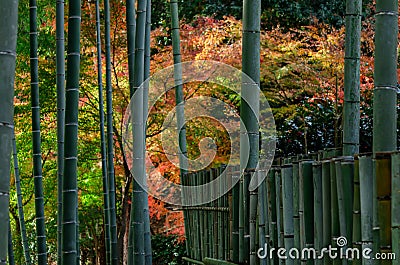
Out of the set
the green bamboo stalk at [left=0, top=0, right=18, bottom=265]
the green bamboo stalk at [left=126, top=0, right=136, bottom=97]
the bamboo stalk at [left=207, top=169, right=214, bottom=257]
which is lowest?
the bamboo stalk at [left=207, top=169, right=214, bottom=257]

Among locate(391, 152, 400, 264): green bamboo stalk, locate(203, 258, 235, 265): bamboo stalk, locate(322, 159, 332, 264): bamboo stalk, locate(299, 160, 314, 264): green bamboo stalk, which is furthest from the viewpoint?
locate(203, 258, 235, 265): bamboo stalk

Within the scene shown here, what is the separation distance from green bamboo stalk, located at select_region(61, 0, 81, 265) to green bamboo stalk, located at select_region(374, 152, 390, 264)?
69.1 inches

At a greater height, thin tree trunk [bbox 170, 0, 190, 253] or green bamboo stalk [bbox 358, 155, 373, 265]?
thin tree trunk [bbox 170, 0, 190, 253]

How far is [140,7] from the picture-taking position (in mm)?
4590

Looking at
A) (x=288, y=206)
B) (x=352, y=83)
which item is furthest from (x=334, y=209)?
(x=352, y=83)

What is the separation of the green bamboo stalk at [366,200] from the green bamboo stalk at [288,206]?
0.57 m

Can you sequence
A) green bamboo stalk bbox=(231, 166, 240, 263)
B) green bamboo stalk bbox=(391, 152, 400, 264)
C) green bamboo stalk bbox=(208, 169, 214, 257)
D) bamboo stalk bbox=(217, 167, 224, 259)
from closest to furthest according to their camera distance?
green bamboo stalk bbox=(391, 152, 400, 264) < green bamboo stalk bbox=(231, 166, 240, 263) < bamboo stalk bbox=(217, 167, 224, 259) < green bamboo stalk bbox=(208, 169, 214, 257)

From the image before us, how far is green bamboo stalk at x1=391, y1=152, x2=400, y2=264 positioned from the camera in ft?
6.35

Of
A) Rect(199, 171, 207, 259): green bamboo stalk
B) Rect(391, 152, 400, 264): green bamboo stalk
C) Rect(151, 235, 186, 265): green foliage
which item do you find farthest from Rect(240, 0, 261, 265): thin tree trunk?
Rect(151, 235, 186, 265): green foliage

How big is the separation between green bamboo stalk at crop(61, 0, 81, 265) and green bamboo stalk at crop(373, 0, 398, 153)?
1.44 m

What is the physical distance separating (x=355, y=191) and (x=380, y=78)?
477 millimetres

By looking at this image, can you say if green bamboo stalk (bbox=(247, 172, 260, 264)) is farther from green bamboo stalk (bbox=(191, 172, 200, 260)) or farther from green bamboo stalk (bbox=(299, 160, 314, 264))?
green bamboo stalk (bbox=(191, 172, 200, 260))

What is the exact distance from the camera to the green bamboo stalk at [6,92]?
1.71m

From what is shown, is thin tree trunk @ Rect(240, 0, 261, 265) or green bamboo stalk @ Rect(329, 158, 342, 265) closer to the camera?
green bamboo stalk @ Rect(329, 158, 342, 265)
